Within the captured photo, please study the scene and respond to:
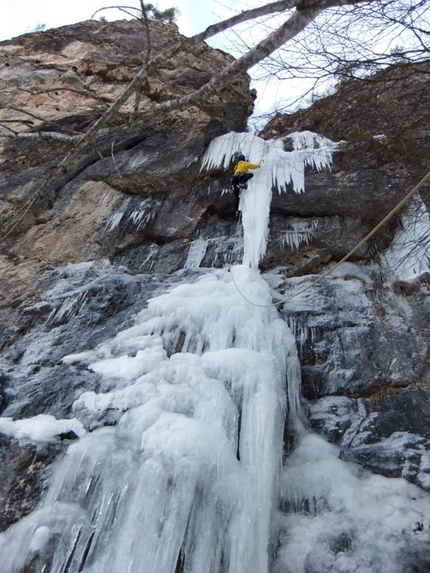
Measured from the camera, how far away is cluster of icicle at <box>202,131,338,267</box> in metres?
6.18

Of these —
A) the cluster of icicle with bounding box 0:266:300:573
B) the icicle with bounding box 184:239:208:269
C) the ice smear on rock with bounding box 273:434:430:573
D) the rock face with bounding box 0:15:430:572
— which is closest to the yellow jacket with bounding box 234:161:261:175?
the rock face with bounding box 0:15:430:572

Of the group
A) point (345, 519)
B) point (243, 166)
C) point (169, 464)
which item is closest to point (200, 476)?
point (169, 464)

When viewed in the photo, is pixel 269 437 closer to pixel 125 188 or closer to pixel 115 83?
pixel 125 188

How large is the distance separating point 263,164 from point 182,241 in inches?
68.7

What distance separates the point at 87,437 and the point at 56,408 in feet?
1.80

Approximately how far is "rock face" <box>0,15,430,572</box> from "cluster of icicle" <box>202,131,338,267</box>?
0.58ft

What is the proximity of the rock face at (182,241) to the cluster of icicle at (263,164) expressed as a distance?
0.18 meters

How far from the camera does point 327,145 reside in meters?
6.88

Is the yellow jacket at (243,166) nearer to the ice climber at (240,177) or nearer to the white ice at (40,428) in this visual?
the ice climber at (240,177)

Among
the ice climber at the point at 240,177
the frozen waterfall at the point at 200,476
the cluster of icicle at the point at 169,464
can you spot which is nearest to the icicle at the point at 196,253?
the ice climber at the point at 240,177

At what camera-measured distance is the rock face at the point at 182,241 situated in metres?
3.74

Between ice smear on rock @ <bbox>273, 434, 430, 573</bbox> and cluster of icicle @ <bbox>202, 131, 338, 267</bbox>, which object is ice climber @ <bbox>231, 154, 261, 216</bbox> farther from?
ice smear on rock @ <bbox>273, 434, 430, 573</bbox>

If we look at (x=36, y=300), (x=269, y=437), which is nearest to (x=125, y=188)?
(x=36, y=300)

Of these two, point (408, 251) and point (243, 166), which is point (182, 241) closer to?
point (243, 166)
